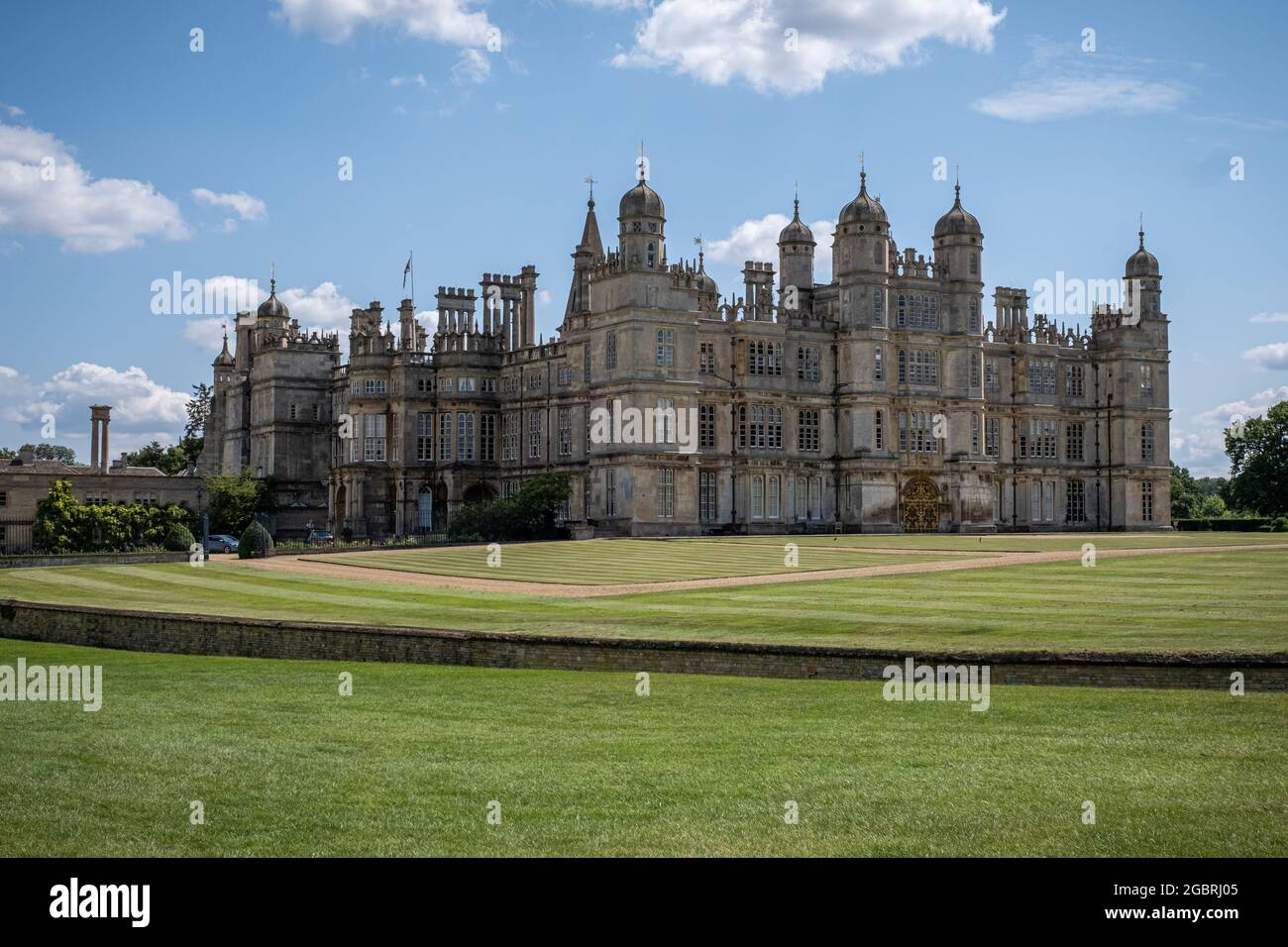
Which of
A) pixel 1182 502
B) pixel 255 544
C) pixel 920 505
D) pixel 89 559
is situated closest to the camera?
pixel 89 559

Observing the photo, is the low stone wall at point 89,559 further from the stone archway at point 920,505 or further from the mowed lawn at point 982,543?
the stone archway at point 920,505

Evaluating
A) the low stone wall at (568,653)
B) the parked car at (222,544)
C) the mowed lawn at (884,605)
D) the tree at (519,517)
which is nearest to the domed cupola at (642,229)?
the tree at (519,517)

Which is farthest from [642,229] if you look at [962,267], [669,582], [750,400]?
[669,582]

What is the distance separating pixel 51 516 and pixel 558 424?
26.2 meters

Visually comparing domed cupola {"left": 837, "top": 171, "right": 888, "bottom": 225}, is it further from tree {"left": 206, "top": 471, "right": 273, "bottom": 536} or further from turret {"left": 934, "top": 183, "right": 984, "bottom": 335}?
tree {"left": 206, "top": 471, "right": 273, "bottom": 536}

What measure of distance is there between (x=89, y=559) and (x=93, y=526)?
15915mm

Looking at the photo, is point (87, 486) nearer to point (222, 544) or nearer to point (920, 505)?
point (222, 544)

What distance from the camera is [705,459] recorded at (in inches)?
2822

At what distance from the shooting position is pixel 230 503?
262 feet

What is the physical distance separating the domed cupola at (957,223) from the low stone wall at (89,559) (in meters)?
44.9

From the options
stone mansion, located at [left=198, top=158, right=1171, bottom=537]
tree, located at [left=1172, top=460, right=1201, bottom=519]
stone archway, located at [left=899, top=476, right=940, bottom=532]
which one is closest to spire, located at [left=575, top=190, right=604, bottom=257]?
stone mansion, located at [left=198, top=158, right=1171, bottom=537]

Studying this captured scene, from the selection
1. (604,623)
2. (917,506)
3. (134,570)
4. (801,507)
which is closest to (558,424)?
(801,507)
